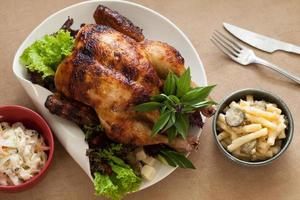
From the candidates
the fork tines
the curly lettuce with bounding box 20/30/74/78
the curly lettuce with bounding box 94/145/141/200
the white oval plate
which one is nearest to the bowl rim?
the white oval plate

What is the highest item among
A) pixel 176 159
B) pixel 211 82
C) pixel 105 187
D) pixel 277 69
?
pixel 277 69

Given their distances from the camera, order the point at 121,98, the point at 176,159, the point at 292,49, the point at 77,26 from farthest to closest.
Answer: the point at 292,49, the point at 77,26, the point at 176,159, the point at 121,98

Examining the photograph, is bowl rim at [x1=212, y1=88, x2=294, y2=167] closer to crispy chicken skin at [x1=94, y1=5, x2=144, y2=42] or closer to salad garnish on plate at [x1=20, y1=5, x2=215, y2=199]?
salad garnish on plate at [x1=20, y1=5, x2=215, y2=199]

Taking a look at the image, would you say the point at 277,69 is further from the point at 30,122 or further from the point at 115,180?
the point at 30,122

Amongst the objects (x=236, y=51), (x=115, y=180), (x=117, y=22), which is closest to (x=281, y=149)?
(x=236, y=51)

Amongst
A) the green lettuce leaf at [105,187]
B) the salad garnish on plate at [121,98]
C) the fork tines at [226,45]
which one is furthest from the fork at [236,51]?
the green lettuce leaf at [105,187]

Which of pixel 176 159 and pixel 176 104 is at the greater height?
pixel 176 104
